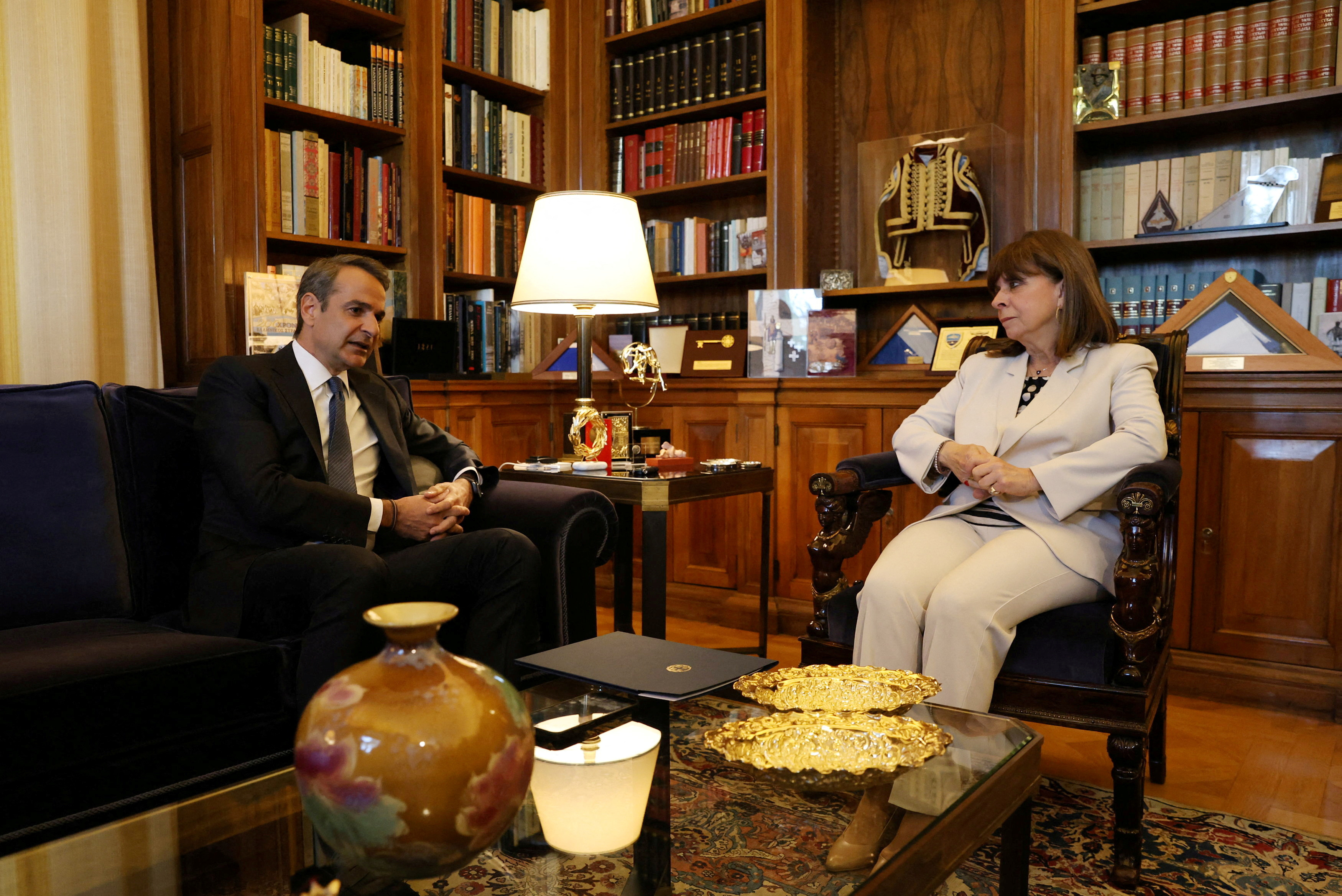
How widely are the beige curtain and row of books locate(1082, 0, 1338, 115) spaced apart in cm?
291

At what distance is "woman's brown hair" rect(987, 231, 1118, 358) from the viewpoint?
2.01 metres

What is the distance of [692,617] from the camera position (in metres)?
3.49

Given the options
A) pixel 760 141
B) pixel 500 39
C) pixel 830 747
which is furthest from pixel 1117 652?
pixel 500 39

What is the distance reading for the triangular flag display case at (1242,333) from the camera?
2.45m

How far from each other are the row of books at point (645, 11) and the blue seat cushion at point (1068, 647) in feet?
8.78

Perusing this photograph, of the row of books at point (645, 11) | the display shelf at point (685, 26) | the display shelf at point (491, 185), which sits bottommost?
the display shelf at point (491, 185)

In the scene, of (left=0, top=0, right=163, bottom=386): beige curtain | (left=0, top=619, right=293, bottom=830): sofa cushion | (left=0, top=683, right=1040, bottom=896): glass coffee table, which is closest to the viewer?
(left=0, top=683, right=1040, bottom=896): glass coffee table

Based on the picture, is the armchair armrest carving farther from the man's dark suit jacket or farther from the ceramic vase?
the man's dark suit jacket

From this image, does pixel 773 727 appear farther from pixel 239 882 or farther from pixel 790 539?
pixel 790 539

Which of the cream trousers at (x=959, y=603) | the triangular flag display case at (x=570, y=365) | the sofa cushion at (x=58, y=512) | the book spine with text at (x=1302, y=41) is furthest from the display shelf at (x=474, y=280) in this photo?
the book spine with text at (x=1302, y=41)

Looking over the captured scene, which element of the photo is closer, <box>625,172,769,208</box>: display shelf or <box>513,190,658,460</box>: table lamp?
<box>513,190,658,460</box>: table lamp

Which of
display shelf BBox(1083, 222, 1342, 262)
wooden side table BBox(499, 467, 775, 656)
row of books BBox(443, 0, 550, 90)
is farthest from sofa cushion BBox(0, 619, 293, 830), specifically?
row of books BBox(443, 0, 550, 90)

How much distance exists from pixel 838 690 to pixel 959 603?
0.59 meters

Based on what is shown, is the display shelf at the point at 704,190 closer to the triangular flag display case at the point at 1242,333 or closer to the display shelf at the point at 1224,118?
the display shelf at the point at 1224,118
